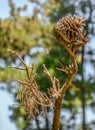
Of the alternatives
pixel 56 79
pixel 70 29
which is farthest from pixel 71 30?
pixel 56 79

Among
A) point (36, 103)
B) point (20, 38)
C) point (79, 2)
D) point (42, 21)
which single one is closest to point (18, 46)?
point (20, 38)

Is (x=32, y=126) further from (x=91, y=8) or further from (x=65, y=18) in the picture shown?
(x=65, y=18)

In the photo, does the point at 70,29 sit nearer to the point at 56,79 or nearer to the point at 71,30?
the point at 71,30

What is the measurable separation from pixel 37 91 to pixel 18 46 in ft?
52.0

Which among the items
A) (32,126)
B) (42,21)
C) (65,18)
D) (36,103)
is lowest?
(32,126)

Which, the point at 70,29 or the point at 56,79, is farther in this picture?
the point at 56,79

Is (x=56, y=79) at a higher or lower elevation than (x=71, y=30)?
lower

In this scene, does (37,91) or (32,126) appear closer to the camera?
(37,91)

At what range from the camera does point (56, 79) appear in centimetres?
356

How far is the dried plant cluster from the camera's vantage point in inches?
126

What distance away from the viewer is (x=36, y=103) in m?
3.58

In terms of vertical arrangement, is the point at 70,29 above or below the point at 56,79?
above

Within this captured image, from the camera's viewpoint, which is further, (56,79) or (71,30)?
(56,79)

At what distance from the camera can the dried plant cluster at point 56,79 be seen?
3.21 metres
